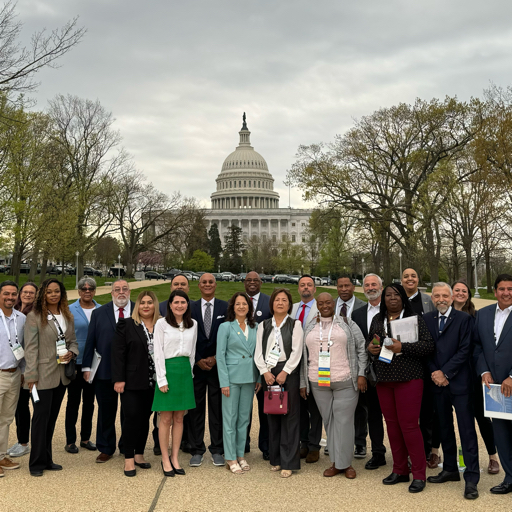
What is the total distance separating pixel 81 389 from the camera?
7527 millimetres

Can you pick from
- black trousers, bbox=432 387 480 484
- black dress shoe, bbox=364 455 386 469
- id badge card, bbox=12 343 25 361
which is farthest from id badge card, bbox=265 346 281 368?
id badge card, bbox=12 343 25 361

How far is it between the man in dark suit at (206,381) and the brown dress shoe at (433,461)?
2.46 meters

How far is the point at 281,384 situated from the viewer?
6395mm

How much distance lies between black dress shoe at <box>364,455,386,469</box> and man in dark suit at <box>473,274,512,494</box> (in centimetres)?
131

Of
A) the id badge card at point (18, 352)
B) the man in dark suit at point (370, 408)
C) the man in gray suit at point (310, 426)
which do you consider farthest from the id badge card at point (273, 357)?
the id badge card at point (18, 352)

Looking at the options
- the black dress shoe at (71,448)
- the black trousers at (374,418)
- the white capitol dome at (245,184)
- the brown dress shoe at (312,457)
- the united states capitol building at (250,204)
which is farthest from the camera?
the white capitol dome at (245,184)

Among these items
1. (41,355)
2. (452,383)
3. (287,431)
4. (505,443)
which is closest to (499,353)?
(452,383)

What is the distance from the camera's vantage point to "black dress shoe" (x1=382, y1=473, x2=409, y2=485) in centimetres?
601

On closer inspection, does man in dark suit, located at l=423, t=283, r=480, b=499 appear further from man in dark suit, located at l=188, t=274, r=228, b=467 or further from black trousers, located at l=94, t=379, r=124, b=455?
black trousers, located at l=94, t=379, r=124, b=455

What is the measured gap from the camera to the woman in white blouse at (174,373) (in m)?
6.36

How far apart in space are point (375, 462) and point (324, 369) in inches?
52.2

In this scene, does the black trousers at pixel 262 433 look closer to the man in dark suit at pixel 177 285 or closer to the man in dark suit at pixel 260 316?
the man in dark suit at pixel 260 316

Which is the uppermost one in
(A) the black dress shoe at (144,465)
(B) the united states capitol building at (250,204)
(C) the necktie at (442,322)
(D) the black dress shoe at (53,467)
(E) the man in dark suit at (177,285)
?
(B) the united states capitol building at (250,204)

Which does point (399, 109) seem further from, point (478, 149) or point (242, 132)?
point (242, 132)
